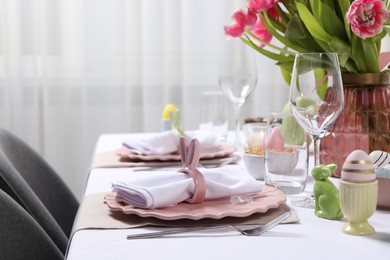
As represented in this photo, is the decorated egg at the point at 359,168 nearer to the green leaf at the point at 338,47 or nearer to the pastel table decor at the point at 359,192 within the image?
the pastel table decor at the point at 359,192

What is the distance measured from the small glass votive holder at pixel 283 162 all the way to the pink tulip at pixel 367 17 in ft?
0.67

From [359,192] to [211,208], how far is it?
21 cm

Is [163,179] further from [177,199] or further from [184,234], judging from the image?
[184,234]

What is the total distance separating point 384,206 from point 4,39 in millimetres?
2093

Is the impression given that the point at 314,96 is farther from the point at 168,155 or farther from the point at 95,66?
the point at 95,66

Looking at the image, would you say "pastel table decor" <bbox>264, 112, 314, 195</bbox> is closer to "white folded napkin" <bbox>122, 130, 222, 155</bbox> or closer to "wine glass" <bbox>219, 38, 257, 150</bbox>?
"white folded napkin" <bbox>122, 130, 222, 155</bbox>

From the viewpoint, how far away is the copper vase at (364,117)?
1.07 m

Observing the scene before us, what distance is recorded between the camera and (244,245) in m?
0.72

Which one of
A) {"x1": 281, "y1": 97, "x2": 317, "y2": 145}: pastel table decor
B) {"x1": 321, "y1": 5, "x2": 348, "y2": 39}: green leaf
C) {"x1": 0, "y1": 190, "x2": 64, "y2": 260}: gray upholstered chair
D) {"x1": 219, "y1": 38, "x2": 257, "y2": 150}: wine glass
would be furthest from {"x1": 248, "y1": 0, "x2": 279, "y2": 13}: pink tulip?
{"x1": 0, "y1": 190, "x2": 64, "y2": 260}: gray upholstered chair

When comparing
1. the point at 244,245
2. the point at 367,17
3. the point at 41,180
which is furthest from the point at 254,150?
the point at 41,180

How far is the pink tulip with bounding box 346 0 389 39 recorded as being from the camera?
99cm

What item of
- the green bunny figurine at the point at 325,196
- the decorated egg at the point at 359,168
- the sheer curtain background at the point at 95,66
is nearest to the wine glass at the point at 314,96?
the green bunny figurine at the point at 325,196

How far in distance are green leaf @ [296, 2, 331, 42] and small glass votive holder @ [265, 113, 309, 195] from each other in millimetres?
176

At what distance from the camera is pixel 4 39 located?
8.52 feet
